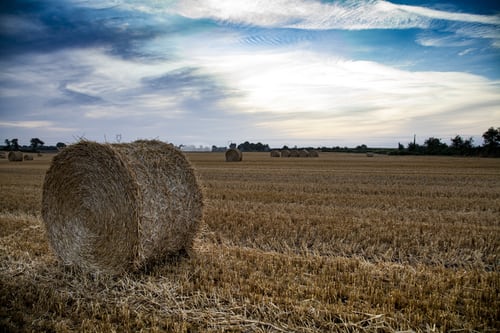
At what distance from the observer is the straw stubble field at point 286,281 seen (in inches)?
158

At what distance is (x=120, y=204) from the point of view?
5559mm

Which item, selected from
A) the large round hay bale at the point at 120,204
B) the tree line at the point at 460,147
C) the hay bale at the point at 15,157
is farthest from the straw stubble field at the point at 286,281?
the tree line at the point at 460,147

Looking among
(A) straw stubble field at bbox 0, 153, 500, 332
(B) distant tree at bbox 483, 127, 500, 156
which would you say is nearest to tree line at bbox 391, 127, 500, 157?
(B) distant tree at bbox 483, 127, 500, 156

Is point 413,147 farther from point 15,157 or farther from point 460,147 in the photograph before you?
point 15,157

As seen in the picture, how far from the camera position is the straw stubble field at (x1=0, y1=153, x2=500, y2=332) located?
4004mm

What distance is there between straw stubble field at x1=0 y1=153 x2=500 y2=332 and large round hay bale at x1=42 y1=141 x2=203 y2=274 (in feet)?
0.96

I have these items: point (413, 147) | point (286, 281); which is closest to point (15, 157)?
point (286, 281)

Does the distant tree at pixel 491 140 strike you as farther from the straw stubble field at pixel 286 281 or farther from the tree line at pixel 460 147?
the straw stubble field at pixel 286 281

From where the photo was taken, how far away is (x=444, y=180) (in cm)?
1759

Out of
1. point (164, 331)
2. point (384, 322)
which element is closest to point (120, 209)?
point (164, 331)

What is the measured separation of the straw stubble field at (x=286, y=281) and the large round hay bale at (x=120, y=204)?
29 centimetres

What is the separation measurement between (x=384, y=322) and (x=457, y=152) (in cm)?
6539

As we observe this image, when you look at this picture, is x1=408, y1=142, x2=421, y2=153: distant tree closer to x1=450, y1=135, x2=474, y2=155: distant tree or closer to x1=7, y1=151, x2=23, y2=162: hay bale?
x1=450, y1=135, x2=474, y2=155: distant tree

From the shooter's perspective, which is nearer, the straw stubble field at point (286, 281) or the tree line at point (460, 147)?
the straw stubble field at point (286, 281)
